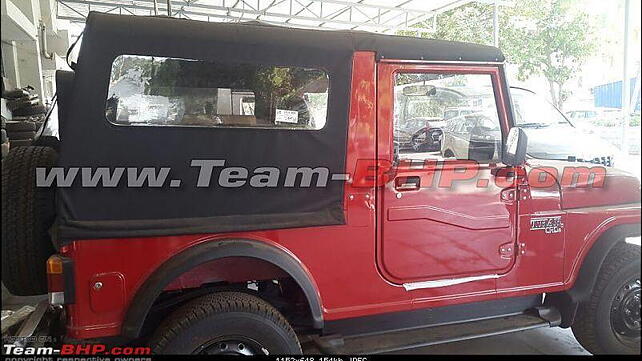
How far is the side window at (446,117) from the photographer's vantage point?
252 centimetres

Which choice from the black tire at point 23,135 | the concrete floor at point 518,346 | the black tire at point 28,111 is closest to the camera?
the concrete floor at point 518,346

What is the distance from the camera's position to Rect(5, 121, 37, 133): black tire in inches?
143

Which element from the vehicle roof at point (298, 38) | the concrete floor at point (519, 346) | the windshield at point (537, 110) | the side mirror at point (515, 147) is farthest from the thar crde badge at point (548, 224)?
the windshield at point (537, 110)

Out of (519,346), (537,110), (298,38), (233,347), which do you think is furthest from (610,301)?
(537,110)

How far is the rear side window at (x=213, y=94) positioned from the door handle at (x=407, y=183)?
1.66 feet

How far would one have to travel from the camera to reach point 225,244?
83.7 inches

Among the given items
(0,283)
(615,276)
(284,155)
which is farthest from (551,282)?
(0,283)

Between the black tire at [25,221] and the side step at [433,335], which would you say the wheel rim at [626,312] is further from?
the black tire at [25,221]

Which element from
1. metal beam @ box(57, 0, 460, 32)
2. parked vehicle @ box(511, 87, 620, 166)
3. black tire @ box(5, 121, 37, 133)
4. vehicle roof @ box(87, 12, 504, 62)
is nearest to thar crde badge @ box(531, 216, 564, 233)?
vehicle roof @ box(87, 12, 504, 62)

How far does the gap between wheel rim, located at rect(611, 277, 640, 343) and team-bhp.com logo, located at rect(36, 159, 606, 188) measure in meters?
0.67

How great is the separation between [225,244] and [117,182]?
526mm

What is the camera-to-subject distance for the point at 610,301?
288 cm

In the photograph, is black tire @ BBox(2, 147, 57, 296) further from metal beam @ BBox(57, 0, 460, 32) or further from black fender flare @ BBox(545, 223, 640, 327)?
metal beam @ BBox(57, 0, 460, 32)

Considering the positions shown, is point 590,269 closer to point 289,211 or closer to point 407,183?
point 407,183
